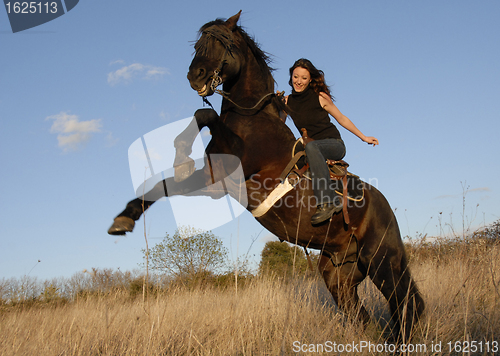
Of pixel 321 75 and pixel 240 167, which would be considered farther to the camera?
pixel 321 75

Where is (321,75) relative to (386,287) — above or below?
above

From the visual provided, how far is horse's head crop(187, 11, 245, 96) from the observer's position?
350 centimetres

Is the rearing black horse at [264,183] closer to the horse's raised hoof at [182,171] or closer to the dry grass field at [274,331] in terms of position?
the horse's raised hoof at [182,171]

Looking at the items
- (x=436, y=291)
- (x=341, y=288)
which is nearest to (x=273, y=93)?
(x=341, y=288)

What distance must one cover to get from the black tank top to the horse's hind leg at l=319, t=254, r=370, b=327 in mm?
1650

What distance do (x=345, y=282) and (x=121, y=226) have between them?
2.97 meters

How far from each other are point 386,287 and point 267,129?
244 cm

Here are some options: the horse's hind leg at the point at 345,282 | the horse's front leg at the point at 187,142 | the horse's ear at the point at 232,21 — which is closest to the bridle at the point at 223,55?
the horse's ear at the point at 232,21

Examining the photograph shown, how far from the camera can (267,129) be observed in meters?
3.83

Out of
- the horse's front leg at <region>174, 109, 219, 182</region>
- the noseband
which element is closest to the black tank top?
the noseband

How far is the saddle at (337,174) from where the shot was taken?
3.83 m

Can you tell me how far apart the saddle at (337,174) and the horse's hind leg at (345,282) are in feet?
2.92

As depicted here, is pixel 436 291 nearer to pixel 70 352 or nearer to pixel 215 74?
pixel 215 74

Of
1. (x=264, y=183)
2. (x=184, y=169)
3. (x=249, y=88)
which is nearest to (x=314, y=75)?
(x=249, y=88)
